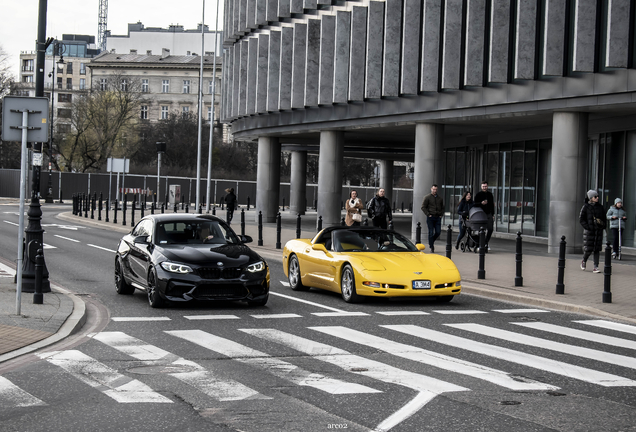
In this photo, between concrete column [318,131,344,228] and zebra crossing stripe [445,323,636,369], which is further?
concrete column [318,131,344,228]

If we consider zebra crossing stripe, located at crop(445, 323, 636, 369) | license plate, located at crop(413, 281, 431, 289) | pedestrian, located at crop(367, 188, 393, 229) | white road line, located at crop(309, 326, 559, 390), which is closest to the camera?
white road line, located at crop(309, 326, 559, 390)

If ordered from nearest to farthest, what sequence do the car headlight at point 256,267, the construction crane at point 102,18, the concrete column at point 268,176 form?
the car headlight at point 256,267
the concrete column at point 268,176
the construction crane at point 102,18

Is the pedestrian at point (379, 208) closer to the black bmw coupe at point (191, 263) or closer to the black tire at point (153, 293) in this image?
the black bmw coupe at point (191, 263)

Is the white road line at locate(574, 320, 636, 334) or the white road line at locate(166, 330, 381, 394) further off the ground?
the white road line at locate(574, 320, 636, 334)

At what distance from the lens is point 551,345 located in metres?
10.2

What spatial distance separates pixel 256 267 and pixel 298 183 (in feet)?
140

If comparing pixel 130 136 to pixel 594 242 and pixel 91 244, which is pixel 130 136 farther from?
pixel 594 242

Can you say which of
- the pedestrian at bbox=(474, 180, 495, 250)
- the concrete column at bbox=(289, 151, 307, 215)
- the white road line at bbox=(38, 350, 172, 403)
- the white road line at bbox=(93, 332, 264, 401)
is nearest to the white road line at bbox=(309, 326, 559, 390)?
the white road line at bbox=(93, 332, 264, 401)

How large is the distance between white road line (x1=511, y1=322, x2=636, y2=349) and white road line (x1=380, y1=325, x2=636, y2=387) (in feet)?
5.05

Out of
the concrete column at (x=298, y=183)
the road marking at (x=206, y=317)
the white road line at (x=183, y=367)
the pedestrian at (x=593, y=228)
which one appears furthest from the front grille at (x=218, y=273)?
the concrete column at (x=298, y=183)

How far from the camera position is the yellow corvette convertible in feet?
45.1

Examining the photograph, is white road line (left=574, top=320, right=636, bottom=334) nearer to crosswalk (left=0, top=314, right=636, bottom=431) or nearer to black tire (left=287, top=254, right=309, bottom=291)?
crosswalk (left=0, top=314, right=636, bottom=431)

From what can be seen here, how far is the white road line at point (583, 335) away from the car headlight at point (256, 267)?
3.82m

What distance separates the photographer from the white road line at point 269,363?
25.0 ft
